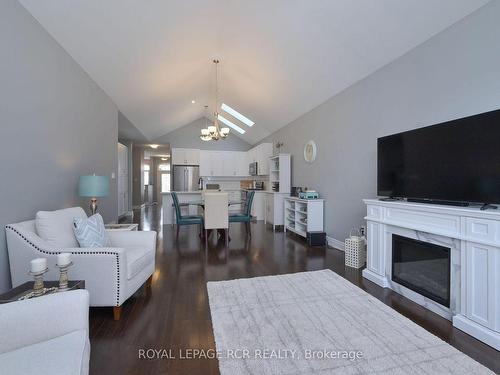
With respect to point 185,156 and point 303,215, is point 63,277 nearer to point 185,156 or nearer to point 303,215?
point 303,215

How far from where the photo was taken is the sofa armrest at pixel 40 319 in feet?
3.42

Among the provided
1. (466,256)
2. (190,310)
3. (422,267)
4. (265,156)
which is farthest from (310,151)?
(190,310)

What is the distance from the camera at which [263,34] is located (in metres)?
3.45

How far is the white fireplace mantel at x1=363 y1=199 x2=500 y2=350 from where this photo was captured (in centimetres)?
166

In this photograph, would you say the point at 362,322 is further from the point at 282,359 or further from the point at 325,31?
the point at 325,31

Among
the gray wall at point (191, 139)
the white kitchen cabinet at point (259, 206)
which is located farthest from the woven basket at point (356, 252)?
the gray wall at point (191, 139)

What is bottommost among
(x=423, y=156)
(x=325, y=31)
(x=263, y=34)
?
(x=423, y=156)

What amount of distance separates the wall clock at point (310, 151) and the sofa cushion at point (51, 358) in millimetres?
4455

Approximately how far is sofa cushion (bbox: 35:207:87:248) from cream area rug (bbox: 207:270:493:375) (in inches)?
54.6

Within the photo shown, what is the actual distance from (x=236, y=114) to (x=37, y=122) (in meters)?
5.74

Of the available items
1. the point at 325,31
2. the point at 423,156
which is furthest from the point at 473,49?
the point at 325,31

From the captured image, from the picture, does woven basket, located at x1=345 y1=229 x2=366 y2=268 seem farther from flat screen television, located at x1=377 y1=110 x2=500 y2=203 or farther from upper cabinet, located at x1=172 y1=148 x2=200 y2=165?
upper cabinet, located at x1=172 y1=148 x2=200 y2=165

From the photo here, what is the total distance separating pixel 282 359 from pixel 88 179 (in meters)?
2.71

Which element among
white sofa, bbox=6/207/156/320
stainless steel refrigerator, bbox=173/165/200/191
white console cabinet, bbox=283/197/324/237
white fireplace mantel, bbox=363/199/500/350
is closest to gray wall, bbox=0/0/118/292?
white sofa, bbox=6/207/156/320
